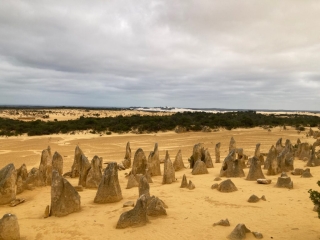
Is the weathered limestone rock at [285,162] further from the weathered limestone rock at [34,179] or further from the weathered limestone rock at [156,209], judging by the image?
the weathered limestone rock at [34,179]

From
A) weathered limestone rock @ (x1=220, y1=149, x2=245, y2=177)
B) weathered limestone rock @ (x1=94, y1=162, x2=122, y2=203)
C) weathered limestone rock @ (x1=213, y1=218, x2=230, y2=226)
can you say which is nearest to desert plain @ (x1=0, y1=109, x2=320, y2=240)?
weathered limestone rock @ (x1=213, y1=218, x2=230, y2=226)

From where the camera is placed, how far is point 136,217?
6.39 metres

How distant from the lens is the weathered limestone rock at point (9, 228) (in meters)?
5.78

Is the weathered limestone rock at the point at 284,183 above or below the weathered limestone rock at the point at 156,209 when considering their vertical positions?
above

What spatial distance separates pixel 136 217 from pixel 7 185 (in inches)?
179

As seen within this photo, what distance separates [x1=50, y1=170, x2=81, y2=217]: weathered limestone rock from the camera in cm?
730

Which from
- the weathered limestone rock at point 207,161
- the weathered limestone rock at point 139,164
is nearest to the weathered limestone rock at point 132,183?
the weathered limestone rock at point 139,164

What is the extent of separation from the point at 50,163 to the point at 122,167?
4.27m

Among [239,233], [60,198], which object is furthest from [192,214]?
[60,198]

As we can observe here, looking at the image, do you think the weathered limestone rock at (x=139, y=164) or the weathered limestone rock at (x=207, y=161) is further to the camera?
the weathered limestone rock at (x=207, y=161)

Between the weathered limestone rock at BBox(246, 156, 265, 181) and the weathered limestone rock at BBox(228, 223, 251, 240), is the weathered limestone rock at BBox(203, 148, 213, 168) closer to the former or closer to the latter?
the weathered limestone rock at BBox(246, 156, 265, 181)

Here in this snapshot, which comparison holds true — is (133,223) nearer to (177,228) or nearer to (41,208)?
(177,228)

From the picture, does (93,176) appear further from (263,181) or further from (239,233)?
(239,233)

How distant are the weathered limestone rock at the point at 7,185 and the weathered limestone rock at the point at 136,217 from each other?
4222mm
